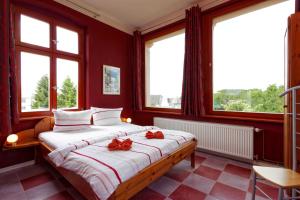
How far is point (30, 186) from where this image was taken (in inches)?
69.1

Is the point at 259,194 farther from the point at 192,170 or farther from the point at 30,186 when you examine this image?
the point at 30,186

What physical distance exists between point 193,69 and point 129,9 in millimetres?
1796

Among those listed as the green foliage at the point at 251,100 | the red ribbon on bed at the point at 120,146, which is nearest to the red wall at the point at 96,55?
the red ribbon on bed at the point at 120,146

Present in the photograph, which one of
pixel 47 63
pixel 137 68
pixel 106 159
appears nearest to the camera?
pixel 106 159

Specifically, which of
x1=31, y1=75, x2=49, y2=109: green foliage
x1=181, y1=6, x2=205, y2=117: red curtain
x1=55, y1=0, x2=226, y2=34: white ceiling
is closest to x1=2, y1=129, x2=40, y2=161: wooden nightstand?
x1=31, y1=75, x2=49, y2=109: green foliage

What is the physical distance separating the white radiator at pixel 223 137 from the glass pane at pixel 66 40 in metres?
2.56

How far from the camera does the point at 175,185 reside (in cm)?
179

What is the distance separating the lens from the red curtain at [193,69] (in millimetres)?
2723

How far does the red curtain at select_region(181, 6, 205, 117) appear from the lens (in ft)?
8.93

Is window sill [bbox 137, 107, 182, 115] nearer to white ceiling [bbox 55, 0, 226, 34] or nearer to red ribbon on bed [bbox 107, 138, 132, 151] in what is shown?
red ribbon on bed [bbox 107, 138, 132, 151]

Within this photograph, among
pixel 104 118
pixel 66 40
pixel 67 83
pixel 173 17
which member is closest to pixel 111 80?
pixel 67 83

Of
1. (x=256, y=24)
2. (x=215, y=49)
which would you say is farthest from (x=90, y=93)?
(x=256, y=24)

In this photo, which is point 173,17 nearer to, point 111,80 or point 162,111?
point 111,80

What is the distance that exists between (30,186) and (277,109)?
136 inches
